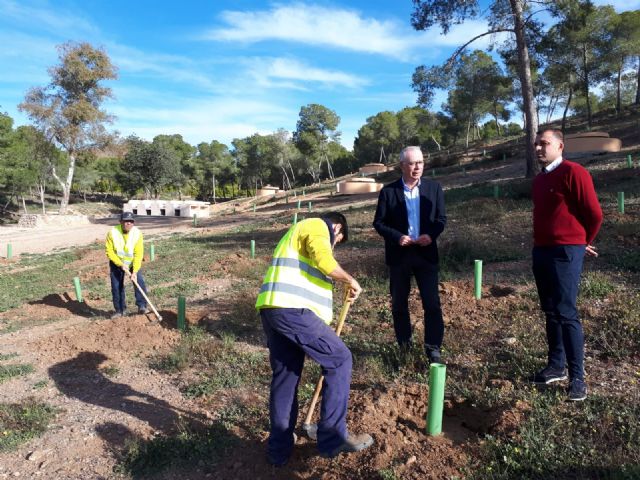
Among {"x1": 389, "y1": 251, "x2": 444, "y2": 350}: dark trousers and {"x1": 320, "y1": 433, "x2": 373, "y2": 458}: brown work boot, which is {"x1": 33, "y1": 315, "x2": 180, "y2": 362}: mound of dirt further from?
{"x1": 320, "y1": 433, "x2": 373, "y2": 458}: brown work boot

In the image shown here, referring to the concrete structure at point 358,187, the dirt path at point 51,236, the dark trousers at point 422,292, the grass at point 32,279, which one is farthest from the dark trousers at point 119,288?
the concrete structure at point 358,187

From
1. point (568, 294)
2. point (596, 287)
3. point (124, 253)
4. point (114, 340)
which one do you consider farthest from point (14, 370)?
point (596, 287)

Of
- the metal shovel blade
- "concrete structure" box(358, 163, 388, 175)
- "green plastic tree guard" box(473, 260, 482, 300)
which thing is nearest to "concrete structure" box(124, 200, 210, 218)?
"concrete structure" box(358, 163, 388, 175)

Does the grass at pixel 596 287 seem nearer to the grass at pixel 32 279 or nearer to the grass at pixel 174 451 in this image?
the grass at pixel 174 451

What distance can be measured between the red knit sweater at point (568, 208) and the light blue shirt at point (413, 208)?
0.96 m

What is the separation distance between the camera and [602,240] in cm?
747

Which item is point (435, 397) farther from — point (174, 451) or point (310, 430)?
point (174, 451)

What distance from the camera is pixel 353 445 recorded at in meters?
2.78

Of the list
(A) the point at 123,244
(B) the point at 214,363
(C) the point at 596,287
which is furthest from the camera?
(A) the point at 123,244

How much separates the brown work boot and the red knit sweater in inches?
70.1

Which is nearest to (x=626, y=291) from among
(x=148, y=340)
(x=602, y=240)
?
(x=602, y=240)

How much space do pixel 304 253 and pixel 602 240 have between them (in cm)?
672

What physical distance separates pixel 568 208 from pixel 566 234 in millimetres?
180

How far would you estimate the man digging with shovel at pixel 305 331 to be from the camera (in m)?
2.67
